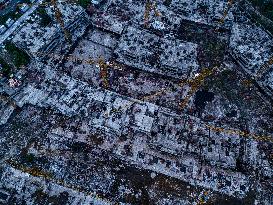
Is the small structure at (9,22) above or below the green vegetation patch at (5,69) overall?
above

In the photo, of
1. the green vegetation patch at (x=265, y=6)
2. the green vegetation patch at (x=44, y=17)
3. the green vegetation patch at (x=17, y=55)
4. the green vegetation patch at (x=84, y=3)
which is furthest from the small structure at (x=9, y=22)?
the green vegetation patch at (x=265, y=6)

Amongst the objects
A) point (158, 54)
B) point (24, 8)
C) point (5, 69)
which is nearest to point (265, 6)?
point (158, 54)

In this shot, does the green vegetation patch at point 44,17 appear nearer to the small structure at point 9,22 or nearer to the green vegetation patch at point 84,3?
the small structure at point 9,22

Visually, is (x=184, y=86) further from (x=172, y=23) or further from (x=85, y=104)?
(x=85, y=104)

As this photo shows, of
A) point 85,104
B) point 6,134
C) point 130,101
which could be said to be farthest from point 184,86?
point 6,134

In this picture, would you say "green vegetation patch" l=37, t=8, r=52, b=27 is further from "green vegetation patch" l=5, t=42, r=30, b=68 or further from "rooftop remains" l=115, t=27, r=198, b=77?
"rooftop remains" l=115, t=27, r=198, b=77

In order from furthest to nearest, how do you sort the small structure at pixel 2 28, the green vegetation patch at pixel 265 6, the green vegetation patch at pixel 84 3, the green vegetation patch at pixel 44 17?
the green vegetation patch at pixel 265 6
the green vegetation patch at pixel 84 3
the green vegetation patch at pixel 44 17
the small structure at pixel 2 28

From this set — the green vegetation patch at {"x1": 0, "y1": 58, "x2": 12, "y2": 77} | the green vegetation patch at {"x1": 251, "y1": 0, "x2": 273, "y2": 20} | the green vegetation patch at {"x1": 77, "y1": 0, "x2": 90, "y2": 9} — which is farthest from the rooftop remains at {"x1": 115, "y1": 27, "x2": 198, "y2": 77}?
the green vegetation patch at {"x1": 0, "y1": 58, "x2": 12, "y2": 77}

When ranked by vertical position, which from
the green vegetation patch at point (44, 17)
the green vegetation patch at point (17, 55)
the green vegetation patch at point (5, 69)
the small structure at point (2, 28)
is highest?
the green vegetation patch at point (44, 17)
